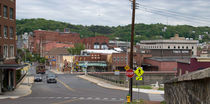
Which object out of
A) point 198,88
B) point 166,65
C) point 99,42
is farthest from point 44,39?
point 198,88

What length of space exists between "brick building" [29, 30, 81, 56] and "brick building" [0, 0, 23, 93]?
11491 centimetres

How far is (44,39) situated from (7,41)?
130655 mm

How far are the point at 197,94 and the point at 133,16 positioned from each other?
68.3ft

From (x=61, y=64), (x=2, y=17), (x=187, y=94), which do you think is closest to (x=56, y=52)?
(x=61, y=64)

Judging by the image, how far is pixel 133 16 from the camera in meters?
28.6

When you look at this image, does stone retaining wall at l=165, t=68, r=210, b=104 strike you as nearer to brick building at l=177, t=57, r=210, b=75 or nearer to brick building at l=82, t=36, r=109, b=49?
brick building at l=177, t=57, r=210, b=75

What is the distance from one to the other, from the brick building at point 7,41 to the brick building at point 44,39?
115 metres

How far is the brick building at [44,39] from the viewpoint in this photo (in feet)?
533

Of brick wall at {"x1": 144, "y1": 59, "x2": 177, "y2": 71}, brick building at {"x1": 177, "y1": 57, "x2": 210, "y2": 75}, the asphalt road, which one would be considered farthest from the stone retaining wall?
brick wall at {"x1": 144, "y1": 59, "x2": 177, "y2": 71}

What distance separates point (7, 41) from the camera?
39.4m

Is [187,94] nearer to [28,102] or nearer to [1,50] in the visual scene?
[28,102]

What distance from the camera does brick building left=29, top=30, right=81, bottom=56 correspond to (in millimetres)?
162500

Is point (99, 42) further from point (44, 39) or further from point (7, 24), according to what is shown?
point (7, 24)

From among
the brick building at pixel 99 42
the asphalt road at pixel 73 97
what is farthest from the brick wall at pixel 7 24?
the brick building at pixel 99 42
